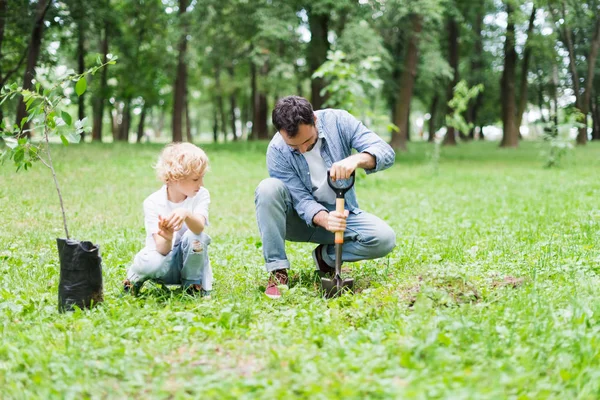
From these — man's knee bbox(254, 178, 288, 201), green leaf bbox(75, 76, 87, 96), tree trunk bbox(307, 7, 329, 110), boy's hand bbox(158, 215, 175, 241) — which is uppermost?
tree trunk bbox(307, 7, 329, 110)

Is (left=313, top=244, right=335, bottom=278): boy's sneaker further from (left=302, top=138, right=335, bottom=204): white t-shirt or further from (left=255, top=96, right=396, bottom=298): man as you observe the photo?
(left=302, top=138, right=335, bottom=204): white t-shirt

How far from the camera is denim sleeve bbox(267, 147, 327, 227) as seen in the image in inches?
168

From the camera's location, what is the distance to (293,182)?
4371mm

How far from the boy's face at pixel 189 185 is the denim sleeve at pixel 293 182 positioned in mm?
629

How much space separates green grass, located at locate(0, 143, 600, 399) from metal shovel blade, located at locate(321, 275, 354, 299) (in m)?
0.10

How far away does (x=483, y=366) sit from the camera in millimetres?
2623

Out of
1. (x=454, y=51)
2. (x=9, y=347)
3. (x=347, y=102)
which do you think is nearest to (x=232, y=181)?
(x=347, y=102)

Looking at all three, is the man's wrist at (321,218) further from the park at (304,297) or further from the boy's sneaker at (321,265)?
the boy's sneaker at (321,265)

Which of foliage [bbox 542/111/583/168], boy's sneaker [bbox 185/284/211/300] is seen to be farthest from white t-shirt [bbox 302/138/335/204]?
foliage [bbox 542/111/583/168]

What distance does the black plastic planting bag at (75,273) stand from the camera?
360 cm

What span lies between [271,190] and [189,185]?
0.58 meters

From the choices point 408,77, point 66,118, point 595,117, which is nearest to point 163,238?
point 66,118

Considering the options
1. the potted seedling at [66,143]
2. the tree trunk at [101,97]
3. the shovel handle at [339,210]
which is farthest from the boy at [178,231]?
the tree trunk at [101,97]

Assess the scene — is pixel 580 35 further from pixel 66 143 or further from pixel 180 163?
pixel 66 143
